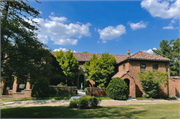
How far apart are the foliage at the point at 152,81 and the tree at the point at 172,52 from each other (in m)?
27.5

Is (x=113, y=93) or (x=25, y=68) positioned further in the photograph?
(x=113, y=93)

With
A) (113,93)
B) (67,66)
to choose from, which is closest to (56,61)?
(67,66)

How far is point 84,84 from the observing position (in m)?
25.3

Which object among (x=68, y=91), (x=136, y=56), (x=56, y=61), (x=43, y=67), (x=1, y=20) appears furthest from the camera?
(x=56, y=61)

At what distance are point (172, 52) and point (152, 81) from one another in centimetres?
3385

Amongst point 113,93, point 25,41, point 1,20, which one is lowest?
point 113,93

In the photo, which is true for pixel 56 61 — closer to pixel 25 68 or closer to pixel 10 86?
pixel 10 86

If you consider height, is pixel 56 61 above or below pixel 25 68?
above

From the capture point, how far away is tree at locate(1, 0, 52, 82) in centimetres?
678

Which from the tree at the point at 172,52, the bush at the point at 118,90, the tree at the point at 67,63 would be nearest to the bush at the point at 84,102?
the bush at the point at 118,90

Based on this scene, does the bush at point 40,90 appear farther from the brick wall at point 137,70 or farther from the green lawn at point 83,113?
the brick wall at point 137,70

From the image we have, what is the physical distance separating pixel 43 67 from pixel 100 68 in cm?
1357

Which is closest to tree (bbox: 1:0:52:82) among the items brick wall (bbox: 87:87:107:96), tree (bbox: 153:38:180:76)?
brick wall (bbox: 87:87:107:96)

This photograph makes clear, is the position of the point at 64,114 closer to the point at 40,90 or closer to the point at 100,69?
the point at 40,90
